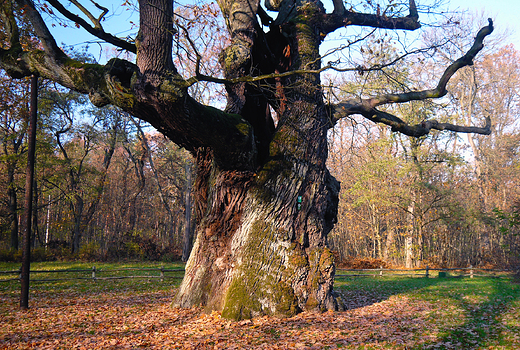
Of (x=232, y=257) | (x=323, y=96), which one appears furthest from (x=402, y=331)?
(x=323, y=96)

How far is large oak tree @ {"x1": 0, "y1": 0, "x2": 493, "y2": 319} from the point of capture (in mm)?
5766

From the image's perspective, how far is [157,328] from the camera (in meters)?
6.03

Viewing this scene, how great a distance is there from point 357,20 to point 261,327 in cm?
813

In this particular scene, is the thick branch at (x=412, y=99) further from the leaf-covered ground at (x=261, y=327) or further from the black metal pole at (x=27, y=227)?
the black metal pole at (x=27, y=227)

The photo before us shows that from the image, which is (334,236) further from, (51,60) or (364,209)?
(51,60)

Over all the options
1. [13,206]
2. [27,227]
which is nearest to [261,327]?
[27,227]

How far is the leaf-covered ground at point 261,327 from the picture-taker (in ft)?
16.8

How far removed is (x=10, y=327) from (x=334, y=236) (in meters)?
26.0

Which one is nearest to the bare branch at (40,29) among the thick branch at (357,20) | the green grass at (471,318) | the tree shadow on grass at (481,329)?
the thick branch at (357,20)

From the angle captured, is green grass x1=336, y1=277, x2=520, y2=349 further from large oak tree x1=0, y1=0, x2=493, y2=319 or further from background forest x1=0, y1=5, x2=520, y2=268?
background forest x1=0, y1=5, x2=520, y2=268

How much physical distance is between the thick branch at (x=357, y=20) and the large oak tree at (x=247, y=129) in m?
0.03

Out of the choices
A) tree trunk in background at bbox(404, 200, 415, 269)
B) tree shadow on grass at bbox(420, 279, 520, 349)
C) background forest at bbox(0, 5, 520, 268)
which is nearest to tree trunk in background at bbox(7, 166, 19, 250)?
background forest at bbox(0, 5, 520, 268)

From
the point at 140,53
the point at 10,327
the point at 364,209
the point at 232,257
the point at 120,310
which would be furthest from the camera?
the point at 364,209

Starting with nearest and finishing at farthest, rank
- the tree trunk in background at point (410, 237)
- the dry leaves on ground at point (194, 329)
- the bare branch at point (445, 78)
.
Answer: the dry leaves on ground at point (194, 329) → the bare branch at point (445, 78) → the tree trunk in background at point (410, 237)
